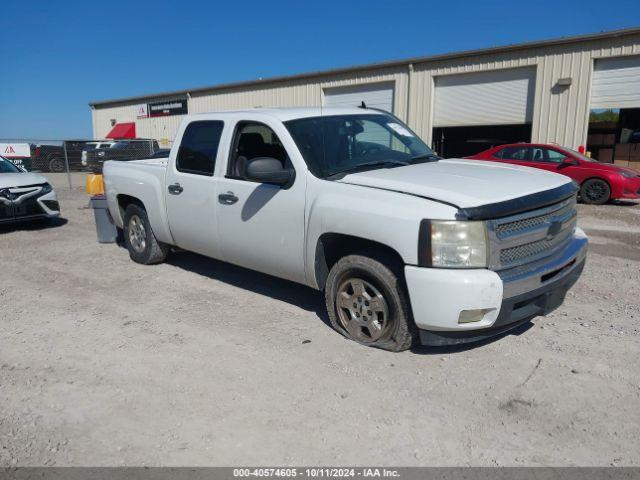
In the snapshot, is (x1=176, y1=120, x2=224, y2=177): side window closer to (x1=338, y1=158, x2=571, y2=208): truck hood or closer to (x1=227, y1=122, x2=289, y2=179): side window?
(x1=227, y1=122, x2=289, y2=179): side window

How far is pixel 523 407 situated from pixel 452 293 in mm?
806

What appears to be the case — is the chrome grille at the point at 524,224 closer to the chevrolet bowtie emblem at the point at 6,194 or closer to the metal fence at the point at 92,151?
the chevrolet bowtie emblem at the point at 6,194

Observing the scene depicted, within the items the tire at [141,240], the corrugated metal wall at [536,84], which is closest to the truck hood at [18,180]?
the tire at [141,240]

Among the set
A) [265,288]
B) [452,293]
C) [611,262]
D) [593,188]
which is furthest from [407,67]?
[452,293]

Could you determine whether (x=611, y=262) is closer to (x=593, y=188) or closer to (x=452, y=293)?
(x=452, y=293)

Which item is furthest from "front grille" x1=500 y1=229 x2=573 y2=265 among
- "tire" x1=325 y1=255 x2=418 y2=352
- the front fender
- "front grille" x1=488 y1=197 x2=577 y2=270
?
"tire" x1=325 y1=255 x2=418 y2=352

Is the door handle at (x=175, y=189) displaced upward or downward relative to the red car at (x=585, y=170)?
upward

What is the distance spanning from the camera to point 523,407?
10.8 ft

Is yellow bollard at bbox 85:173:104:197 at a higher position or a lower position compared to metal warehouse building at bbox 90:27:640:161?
lower

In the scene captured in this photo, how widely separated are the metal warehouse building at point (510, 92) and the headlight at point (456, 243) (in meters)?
15.8

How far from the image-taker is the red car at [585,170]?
12281 mm

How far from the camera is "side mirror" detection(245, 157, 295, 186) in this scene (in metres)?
4.33

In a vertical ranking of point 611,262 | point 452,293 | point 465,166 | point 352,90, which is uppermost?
point 352,90

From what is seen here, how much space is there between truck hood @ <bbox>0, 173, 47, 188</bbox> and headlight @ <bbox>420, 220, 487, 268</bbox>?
26.2 ft
